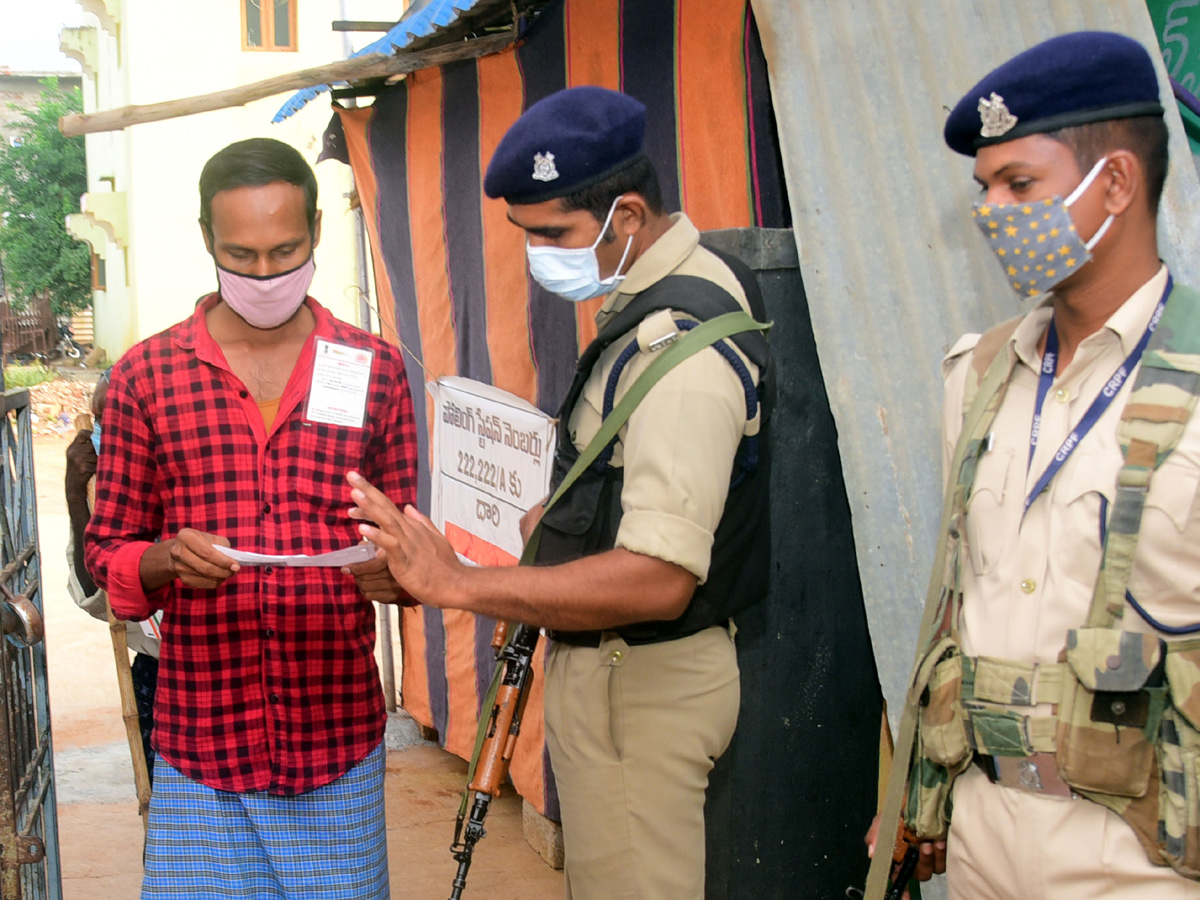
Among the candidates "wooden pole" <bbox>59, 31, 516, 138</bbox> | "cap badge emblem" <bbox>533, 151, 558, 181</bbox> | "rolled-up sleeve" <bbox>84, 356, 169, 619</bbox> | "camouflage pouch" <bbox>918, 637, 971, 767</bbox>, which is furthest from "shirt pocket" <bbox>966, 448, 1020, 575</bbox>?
"wooden pole" <bbox>59, 31, 516, 138</bbox>

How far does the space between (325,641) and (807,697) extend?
52.2 inches

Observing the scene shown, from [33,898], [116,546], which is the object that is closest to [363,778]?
[116,546]

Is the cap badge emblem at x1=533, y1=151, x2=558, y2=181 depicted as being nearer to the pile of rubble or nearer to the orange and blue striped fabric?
the orange and blue striped fabric

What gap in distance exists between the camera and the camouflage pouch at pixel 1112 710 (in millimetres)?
1506

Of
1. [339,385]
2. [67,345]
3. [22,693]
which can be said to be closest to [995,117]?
[339,385]

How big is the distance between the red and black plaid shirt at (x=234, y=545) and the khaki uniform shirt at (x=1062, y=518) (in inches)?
51.5

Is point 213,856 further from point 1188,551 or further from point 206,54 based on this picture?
point 206,54

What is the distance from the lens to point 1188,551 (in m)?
1.48

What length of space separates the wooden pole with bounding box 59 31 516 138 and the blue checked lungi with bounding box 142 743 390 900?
107 inches

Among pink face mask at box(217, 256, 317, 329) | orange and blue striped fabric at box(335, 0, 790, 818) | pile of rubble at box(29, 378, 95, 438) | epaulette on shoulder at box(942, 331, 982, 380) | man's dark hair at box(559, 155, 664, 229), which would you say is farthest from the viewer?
pile of rubble at box(29, 378, 95, 438)

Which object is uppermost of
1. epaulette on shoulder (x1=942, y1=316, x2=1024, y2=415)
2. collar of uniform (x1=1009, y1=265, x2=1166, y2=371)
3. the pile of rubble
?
collar of uniform (x1=1009, y1=265, x2=1166, y2=371)

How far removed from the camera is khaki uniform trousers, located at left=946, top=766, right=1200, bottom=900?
60.5 inches

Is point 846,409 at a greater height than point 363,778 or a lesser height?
greater

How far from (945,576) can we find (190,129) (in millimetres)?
18558
